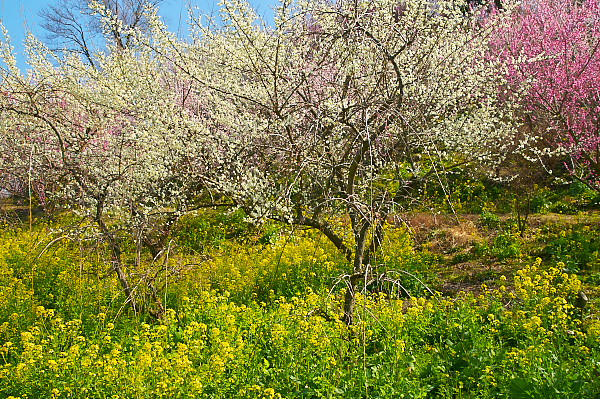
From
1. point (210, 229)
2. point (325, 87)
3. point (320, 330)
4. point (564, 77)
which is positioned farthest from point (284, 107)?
point (210, 229)

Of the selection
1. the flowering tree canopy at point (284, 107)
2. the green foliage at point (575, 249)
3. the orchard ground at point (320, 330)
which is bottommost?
the orchard ground at point (320, 330)

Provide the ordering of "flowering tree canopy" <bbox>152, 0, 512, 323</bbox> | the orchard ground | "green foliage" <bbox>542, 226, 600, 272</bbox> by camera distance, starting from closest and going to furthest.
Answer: the orchard ground, "flowering tree canopy" <bbox>152, 0, 512, 323</bbox>, "green foliage" <bbox>542, 226, 600, 272</bbox>

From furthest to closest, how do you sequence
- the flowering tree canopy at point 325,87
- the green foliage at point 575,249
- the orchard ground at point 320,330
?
the green foliage at point 575,249, the flowering tree canopy at point 325,87, the orchard ground at point 320,330

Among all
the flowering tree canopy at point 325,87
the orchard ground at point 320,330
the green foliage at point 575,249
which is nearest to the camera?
the orchard ground at point 320,330

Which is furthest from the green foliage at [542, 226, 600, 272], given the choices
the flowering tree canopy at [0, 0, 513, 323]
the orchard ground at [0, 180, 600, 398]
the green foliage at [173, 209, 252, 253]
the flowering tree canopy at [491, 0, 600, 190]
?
the green foliage at [173, 209, 252, 253]

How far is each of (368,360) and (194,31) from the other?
15.0 feet

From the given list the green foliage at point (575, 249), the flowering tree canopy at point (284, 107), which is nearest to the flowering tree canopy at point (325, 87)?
the flowering tree canopy at point (284, 107)

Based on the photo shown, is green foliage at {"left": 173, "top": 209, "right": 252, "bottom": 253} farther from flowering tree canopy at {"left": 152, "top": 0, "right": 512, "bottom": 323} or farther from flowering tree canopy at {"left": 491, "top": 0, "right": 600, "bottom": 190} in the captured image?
flowering tree canopy at {"left": 491, "top": 0, "right": 600, "bottom": 190}

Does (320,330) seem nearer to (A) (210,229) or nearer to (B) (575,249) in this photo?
(B) (575,249)

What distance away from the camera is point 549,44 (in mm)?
7637

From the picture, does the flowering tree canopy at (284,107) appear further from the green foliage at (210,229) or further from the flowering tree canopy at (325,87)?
the green foliage at (210,229)

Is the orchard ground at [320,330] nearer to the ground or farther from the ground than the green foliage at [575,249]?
nearer to the ground

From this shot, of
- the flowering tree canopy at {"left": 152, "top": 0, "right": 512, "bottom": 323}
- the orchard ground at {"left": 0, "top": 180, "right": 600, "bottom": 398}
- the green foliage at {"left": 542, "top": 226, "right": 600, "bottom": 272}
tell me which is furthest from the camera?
the green foliage at {"left": 542, "top": 226, "right": 600, "bottom": 272}

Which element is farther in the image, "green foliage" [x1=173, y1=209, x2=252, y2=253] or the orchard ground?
"green foliage" [x1=173, y1=209, x2=252, y2=253]
